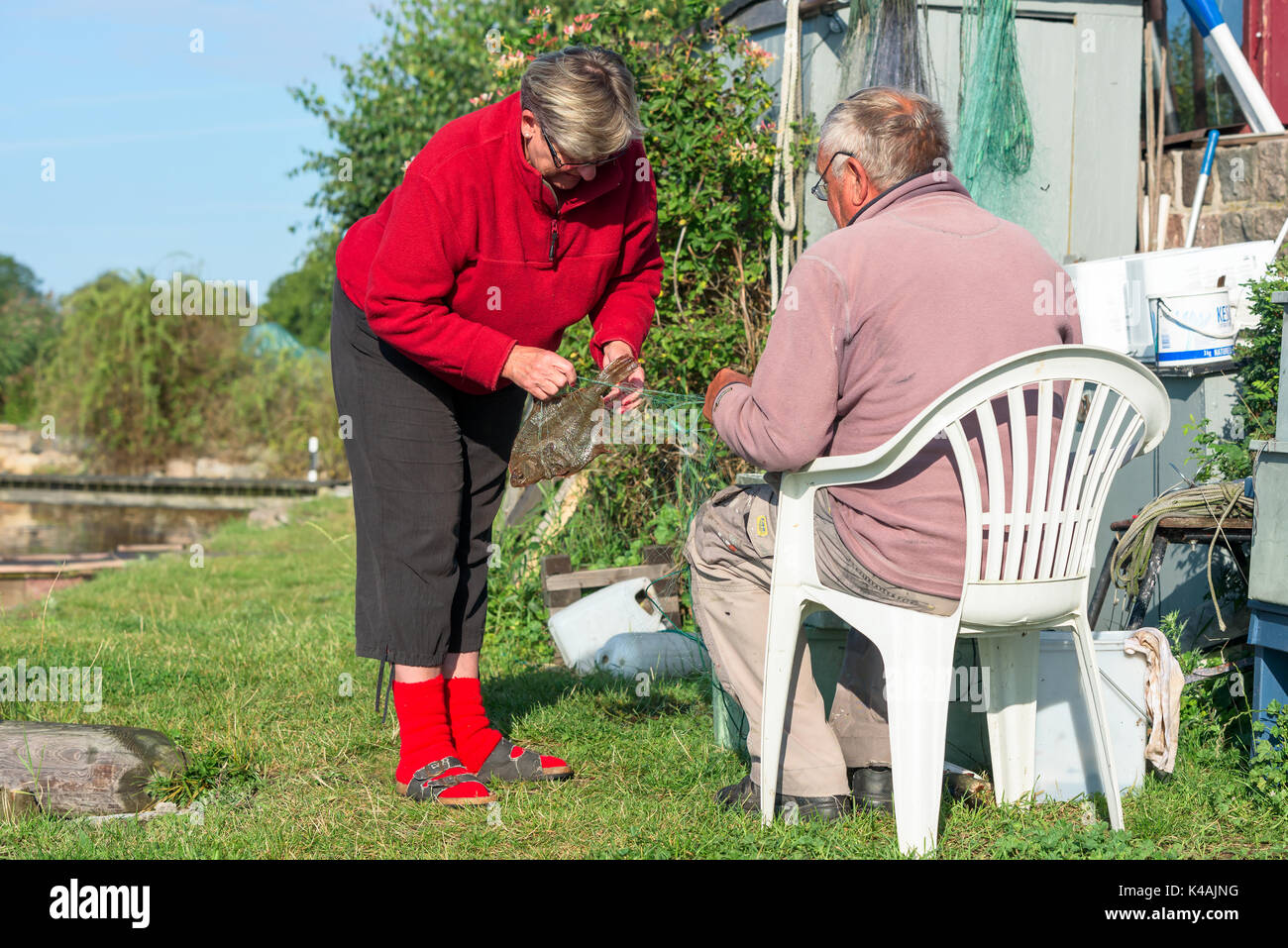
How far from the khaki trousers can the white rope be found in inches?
114

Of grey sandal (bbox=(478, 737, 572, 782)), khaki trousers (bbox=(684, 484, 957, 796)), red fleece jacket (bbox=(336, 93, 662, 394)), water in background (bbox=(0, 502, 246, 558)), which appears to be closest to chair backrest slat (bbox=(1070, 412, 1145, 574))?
khaki trousers (bbox=(684, 484, 957, 796))

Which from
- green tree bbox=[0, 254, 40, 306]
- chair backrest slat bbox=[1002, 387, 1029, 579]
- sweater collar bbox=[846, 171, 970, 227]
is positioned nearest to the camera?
chair backrest slat bbox=[1002, 387, 1029, 579]

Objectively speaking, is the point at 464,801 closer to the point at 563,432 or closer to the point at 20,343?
the point at 563,432

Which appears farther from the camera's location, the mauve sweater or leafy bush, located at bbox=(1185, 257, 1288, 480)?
leafy bush, located at bbox=(1185, 257, 1288, 480)

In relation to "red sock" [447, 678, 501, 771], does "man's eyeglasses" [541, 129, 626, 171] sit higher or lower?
higher

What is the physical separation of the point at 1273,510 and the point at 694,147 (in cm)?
340

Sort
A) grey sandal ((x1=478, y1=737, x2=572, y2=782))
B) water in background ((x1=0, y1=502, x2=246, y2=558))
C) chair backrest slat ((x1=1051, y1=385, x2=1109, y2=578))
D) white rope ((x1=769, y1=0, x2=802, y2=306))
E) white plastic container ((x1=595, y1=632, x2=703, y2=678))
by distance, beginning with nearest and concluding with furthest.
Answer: chair backrest slat ((x1=1051, y1=385, x2=1109, y2=578)) < grey sandal ((x1=478, y1=737, x2=572, y2=782)) < white plastic container ((x1=595, y1=632, x2=703, y2=678)) < white rope ((x1=769, y1=0, x2=802, y2=306)) < water in background ((x1=0, y1=502, x2=246, y2=558))

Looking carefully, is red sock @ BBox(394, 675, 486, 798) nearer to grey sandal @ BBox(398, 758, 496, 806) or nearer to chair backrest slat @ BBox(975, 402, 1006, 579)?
grey sandal @ BBox(398, 758, 496, 806)

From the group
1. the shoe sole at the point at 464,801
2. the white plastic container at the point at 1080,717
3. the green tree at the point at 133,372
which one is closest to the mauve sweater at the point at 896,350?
the white plastic container at the point at 1080,717

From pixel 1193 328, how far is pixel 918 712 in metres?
2.51

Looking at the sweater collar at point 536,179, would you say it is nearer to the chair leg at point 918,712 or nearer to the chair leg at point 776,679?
the chair leg at point 776,679

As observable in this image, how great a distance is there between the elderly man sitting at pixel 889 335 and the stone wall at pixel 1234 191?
3606 mm

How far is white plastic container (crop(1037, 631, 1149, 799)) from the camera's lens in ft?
9.48

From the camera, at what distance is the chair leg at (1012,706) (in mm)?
2807
